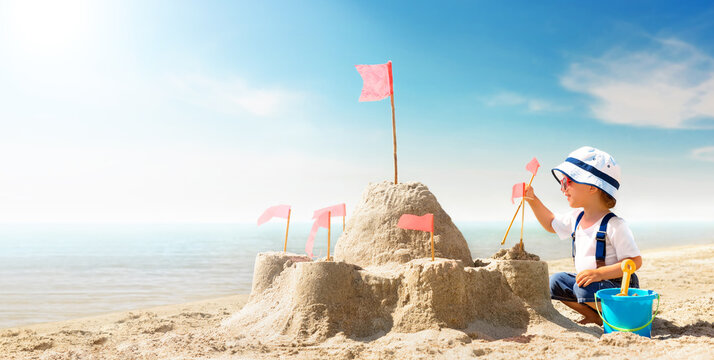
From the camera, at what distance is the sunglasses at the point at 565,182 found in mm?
3922

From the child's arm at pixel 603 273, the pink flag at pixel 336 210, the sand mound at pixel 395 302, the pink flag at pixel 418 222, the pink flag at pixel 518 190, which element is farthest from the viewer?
the pink flag at pixel 336 210

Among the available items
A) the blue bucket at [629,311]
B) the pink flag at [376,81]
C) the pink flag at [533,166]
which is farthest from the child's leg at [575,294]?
the pink flag at [376,81]

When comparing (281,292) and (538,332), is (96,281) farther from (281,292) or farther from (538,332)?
(538,332)

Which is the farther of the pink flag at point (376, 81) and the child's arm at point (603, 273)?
the pink flag at point (376, 81)

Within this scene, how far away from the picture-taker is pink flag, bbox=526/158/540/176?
456 cm

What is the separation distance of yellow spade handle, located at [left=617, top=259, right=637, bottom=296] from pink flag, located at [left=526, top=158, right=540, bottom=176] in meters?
1.30

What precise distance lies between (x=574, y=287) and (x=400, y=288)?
155 centimetres

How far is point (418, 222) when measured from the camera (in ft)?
13.4

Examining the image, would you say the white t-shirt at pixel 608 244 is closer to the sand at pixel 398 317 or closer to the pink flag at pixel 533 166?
the sand at pixel 398 317

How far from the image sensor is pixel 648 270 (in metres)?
11.6

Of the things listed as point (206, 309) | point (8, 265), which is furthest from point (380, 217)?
point (8, 265)

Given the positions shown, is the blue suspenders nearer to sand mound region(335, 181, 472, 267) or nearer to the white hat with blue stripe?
the white hat with blue stripe

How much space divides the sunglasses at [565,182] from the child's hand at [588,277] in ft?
2.39

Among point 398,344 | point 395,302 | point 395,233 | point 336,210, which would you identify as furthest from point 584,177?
point 336,210
